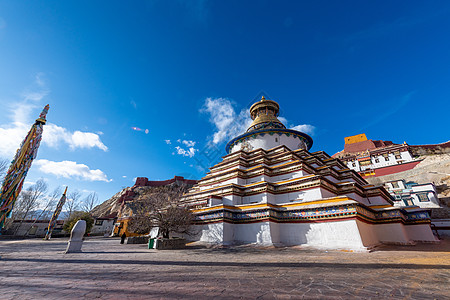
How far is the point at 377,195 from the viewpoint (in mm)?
12898

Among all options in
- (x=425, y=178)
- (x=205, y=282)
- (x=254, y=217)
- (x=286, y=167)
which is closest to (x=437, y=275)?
(x=205, y=282)

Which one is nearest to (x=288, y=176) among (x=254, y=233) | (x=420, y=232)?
(x=254, y=233)

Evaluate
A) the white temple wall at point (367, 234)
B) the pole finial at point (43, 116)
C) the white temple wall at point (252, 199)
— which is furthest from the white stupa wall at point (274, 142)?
the pole finial at point (43, 116)

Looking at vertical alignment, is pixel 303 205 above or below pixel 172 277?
above

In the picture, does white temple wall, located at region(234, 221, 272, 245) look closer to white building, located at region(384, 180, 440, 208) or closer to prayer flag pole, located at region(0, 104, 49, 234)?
prayer flag pole, located at region(0, 104, 49, 234)

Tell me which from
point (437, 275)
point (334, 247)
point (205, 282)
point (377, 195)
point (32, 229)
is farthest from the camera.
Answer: point (32, 229)

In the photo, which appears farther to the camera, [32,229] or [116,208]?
[116,208]

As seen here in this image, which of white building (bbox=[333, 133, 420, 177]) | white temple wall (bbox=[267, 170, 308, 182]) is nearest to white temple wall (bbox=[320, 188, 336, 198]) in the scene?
white temple wall (bbox=[267, 170, 308, 182])

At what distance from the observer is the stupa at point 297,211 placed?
28.2 feet

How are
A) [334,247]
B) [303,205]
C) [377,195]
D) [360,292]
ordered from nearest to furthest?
[360,292] < [334,247] < [303,205] < [377,195]

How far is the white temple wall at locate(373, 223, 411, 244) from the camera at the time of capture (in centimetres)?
966

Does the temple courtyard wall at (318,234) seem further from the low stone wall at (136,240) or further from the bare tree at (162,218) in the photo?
the low stone wall at (136,240)

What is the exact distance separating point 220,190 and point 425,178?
2838 cm

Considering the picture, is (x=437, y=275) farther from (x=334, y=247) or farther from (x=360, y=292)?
(x=334, y=247)
